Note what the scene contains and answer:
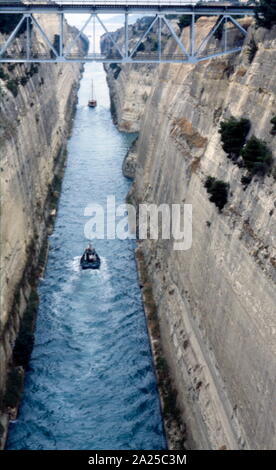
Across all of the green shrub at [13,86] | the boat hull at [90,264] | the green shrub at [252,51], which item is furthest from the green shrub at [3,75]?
the green shrub at [252,51]

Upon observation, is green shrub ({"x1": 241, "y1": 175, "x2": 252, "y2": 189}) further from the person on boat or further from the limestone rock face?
the person on boat

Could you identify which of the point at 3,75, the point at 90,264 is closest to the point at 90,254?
the point at 90,264

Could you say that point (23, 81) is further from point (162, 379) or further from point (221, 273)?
point (221, 273)

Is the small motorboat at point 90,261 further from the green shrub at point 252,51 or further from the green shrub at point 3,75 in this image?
the green shrub at point 252,51

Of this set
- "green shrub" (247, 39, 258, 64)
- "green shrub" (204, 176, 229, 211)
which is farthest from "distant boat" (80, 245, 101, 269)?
"green shrub" (247, 39, 258, 64)
